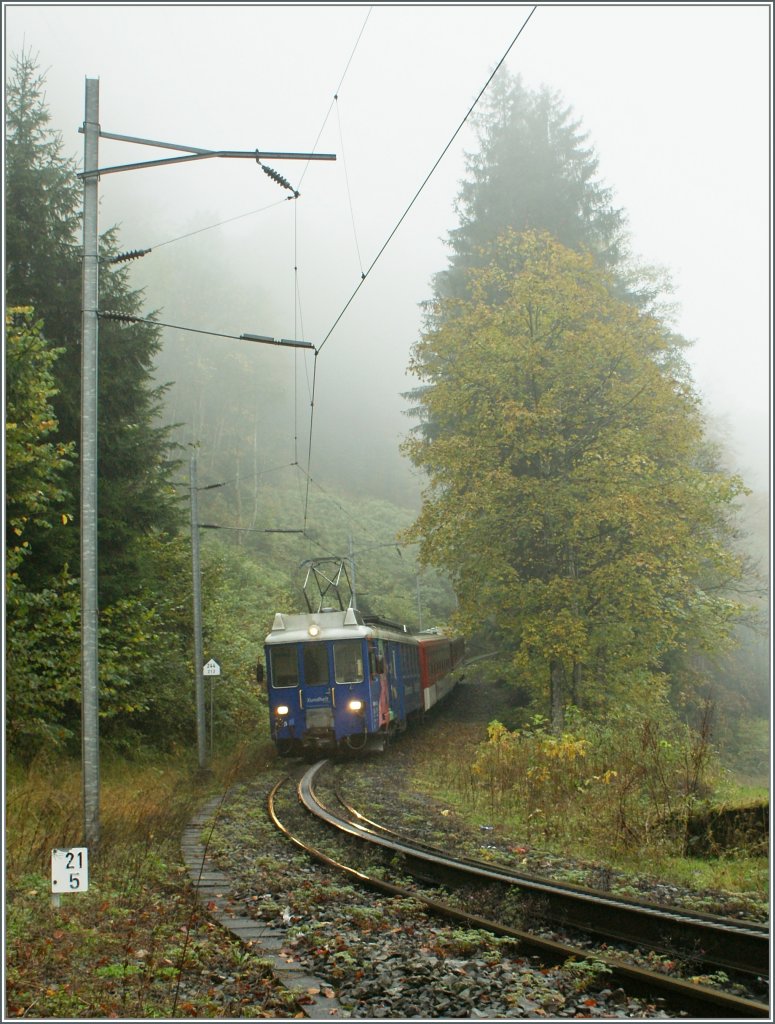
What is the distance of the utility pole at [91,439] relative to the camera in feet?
27.9

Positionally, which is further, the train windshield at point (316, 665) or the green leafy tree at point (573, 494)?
the train windshield at point (316, 665)

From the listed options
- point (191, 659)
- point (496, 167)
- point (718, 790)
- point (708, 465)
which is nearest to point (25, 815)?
point (718, 790)

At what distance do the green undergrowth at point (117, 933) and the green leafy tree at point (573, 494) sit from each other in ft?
28.5

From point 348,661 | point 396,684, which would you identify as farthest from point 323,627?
point 396,684

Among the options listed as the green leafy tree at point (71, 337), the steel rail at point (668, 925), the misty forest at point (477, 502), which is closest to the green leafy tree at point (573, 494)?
the misty forest at point (477, 502)

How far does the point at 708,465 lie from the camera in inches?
986

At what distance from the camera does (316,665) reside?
1798 centimetres

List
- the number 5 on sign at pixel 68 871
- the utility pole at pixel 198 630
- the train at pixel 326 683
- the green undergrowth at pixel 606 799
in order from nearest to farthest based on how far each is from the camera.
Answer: the number 5 on sign at pixel 68 871 < the green undergrowth at pixel 606 799 < the train at pixel 326 683 < the utility pole at pixel 198 630

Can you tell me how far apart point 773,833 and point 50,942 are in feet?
16.6

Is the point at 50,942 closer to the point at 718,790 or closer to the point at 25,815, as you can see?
the point at 25,815

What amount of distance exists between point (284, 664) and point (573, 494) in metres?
7.14

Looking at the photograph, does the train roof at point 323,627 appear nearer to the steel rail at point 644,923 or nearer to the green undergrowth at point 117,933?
the green undergrowth at point 117,933

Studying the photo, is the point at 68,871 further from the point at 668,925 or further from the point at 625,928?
the point at 668,925

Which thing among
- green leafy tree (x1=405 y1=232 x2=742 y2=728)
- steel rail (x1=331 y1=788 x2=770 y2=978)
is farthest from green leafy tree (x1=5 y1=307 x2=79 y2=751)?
green leafy tree (x1=405 y1=232 x2=742 y2=728)
